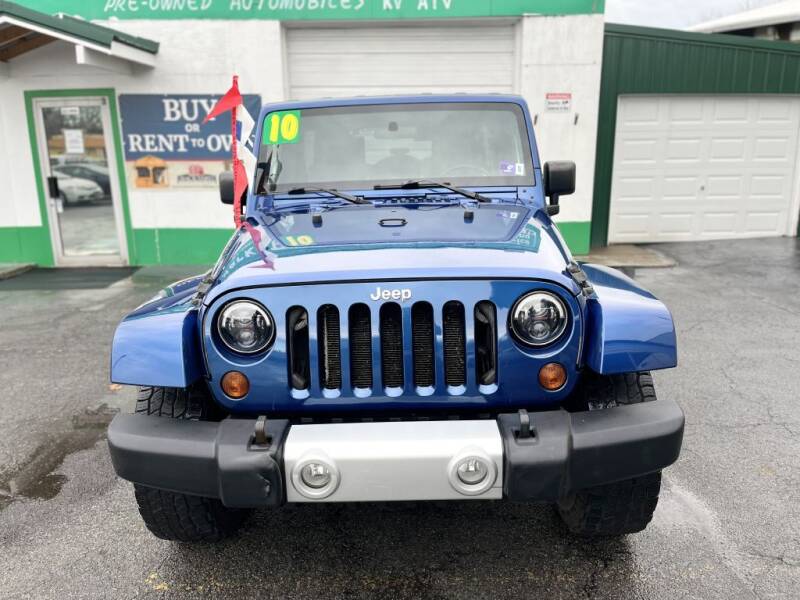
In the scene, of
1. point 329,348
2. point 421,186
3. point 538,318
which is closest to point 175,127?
point 421,186

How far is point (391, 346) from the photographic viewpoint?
7.60 feet

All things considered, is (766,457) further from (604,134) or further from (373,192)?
(604,134)

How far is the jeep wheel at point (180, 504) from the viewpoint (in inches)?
98.0

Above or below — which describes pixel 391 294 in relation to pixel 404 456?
above

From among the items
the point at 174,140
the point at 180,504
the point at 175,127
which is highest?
the point at 175,127

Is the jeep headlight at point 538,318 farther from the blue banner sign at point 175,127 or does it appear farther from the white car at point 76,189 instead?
the white car at point 76,189

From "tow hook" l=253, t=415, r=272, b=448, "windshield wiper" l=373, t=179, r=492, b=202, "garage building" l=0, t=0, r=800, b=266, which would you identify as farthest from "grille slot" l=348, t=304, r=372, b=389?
"garage building" l=0, t=0, r=800, b=266

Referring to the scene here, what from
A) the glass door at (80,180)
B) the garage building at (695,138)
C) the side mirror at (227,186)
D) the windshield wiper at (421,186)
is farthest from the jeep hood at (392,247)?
the garage building at (695,138)

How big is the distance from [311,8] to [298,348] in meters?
7.81

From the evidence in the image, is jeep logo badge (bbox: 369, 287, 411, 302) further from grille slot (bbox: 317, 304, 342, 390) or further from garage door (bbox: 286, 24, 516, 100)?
garage door (bbox: 286, 24, 516, 100)

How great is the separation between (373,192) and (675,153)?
8866 mm

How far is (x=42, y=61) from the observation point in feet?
29.8

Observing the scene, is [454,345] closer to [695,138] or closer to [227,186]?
[227,186]

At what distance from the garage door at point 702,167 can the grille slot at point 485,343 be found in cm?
919
